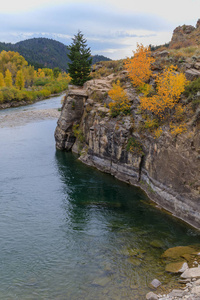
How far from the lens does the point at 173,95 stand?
→ 28469 millimetres

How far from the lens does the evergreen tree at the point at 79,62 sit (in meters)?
50.4

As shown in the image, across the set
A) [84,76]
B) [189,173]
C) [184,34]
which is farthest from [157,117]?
[184,34]

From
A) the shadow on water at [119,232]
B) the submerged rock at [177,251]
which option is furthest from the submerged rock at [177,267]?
the submerged rock at [177,251]

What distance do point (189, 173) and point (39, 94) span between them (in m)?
101

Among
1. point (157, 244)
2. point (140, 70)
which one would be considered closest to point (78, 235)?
point (157, 244)

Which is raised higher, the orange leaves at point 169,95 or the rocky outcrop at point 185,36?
the rocky outcrop at point 185,36

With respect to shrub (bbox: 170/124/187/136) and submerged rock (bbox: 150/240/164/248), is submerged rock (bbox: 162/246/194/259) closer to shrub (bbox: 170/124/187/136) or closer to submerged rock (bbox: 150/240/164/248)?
submerged rock (bbox: 150/240/164/248)

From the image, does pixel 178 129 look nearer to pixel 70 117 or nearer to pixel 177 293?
pixel 177 293

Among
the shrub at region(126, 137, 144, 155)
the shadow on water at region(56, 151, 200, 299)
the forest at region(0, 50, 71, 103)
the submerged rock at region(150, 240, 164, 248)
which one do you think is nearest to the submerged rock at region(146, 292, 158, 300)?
the shadow on water at region(56, 151, 200, 299)

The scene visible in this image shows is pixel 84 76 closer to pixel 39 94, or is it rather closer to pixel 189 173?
pixel 189 173

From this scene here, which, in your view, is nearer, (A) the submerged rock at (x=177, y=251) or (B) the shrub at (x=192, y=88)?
(A) the submerged rock at (x=177, y=251)

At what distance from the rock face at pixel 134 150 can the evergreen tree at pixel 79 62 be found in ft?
12.2

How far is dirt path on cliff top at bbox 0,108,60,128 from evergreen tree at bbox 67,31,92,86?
21.9 metres

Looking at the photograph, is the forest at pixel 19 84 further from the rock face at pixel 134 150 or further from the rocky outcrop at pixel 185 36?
the rocky outcrop at pixel 185 36
